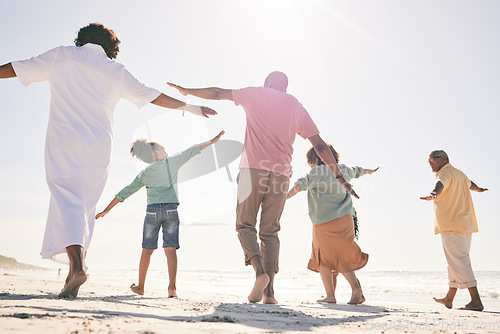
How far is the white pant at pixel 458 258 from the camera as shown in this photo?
5.31m

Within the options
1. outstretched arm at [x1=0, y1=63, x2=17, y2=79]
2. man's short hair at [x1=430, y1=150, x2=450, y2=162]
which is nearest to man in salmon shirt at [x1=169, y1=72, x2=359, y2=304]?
outstretched arm at [x1=0, y1=63, x2=17, y2=79]

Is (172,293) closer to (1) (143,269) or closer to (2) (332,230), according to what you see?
(1) (143,269)

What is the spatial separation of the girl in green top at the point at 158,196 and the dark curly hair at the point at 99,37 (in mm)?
1528

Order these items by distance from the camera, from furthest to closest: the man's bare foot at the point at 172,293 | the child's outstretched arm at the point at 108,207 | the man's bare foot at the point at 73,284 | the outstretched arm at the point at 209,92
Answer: the child's outstretched arm at the point at 108,207
the man's bare foot at the point at 172,293
the outstretched arm at the point at 209,92
the man's bare foot at the point at 73,284

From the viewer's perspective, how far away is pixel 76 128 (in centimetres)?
353

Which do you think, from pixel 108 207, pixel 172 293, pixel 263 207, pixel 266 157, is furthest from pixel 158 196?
pixel 266 157

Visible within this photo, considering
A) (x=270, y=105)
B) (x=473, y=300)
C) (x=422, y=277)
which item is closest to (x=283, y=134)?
(x=270, y=105)

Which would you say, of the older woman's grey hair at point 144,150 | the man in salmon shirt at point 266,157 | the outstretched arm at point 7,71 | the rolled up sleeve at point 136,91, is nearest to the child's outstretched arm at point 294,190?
the man in salmon shirt at point 266,157

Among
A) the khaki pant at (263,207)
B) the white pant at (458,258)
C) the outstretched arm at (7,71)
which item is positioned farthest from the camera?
the white pant at (458,258)

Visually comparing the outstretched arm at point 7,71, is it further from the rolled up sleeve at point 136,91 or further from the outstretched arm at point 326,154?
the outstretched arm at point 326,154

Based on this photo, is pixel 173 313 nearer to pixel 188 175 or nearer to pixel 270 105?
pixel 270 105

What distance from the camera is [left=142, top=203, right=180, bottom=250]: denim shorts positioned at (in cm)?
504

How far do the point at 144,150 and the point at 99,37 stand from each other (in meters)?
1.67

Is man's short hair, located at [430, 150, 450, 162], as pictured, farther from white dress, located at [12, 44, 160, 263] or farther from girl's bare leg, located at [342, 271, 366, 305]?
white dress, located at [12, 44, 160, 263]
